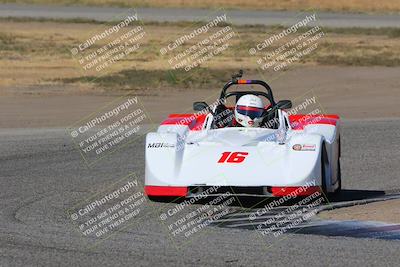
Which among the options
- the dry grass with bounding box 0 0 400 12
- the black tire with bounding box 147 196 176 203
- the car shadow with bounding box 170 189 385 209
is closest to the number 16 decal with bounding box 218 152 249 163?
the car shadow with bounding box 170 189 385 209

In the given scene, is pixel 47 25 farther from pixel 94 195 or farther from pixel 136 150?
pixel 94 195

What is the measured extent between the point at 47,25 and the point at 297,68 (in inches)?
628

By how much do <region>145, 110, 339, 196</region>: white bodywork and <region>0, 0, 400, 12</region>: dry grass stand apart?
43.3 meters

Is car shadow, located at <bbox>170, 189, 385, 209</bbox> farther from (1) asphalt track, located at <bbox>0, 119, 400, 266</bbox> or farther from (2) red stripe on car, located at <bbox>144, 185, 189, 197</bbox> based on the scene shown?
(2) red stripe on car, located at <bbox>144, 185, 189, 197</bbox>

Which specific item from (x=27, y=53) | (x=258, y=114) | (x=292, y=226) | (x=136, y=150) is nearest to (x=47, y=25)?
(x=27, y=53)

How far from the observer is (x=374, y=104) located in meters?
28.5

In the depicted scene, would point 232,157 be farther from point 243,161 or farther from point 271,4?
point 271,4

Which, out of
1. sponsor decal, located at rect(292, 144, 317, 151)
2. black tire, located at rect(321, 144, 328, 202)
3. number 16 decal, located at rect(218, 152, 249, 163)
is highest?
number 16 decal, located at rect(218, 152, 249, 163)

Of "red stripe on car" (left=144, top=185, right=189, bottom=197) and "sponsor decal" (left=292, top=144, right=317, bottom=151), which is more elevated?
"red stripe on car" (left=144, top=185, right=189, bottom=197)

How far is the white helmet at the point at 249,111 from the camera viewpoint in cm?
1598

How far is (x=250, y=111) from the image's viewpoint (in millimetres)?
16000

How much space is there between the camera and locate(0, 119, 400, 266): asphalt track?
1094 cm

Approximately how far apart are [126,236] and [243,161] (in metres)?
2.75

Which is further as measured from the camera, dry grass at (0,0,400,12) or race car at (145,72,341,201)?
dry grass at (0,0,400,12)
